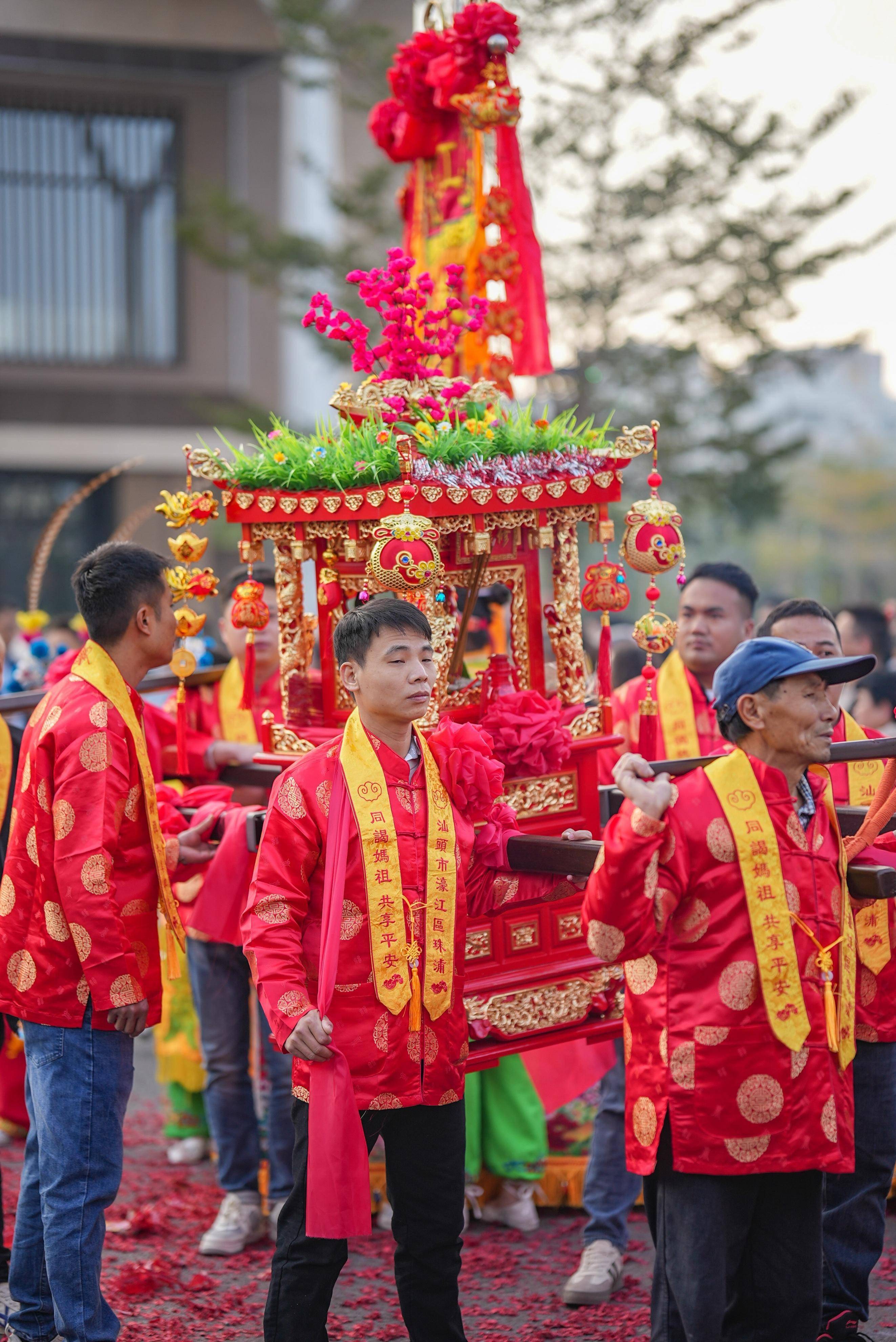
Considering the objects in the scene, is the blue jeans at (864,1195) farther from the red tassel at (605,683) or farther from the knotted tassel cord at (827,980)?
the red tassel at (605,683)

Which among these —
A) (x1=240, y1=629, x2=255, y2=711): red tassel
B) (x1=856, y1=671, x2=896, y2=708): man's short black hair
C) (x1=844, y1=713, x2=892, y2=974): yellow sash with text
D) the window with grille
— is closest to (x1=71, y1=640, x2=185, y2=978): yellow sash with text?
(x1=240, y1=629, x2=255, y2=711): red tassel

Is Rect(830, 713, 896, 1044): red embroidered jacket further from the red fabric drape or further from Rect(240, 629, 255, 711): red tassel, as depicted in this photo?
the red fabric drape

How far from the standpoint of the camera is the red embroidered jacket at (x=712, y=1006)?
2.39 meters

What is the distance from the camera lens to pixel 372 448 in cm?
335

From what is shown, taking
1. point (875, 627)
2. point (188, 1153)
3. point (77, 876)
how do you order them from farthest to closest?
point (875, 627) < point (188, 1153) < point (77, 876)

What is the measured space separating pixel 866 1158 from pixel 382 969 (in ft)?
4.11

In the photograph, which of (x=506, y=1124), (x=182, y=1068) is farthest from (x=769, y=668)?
(x=182, y=1068)

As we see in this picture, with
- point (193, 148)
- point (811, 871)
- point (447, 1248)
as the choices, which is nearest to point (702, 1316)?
point (447, 1248)

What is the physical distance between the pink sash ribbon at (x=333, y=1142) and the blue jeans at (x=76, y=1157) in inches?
23.2

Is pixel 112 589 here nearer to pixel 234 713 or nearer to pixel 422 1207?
pixel 234 713

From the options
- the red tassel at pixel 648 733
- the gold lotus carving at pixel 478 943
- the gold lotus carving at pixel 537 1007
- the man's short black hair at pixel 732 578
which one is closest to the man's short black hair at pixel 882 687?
the man's short black hair at pixel 732 578

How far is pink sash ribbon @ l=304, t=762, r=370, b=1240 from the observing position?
256 cm

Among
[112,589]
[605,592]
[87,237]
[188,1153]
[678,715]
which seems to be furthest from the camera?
[87,237]

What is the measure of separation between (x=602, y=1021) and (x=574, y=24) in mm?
9062
